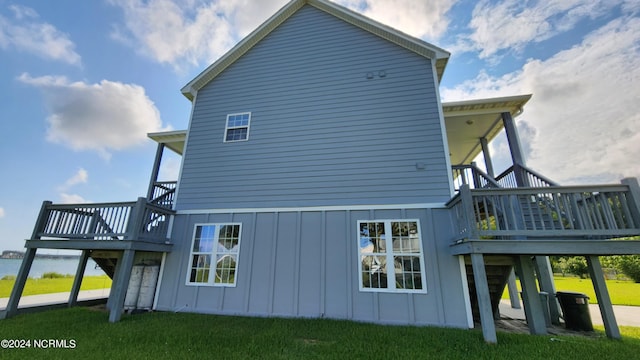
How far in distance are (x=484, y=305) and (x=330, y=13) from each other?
8.62m

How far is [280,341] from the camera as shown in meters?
3.98

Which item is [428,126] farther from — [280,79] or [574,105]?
[574,105]

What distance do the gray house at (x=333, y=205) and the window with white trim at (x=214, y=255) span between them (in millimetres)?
35

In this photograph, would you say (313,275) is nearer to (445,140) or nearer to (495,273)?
(495,273)

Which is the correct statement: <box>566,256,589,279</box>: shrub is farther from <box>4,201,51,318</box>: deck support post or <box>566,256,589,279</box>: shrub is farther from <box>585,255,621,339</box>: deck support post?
<box>4,201,51,318</box>: deck support post

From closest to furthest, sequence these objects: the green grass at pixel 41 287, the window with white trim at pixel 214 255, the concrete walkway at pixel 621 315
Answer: the concrete walkway at pixel 621 315 < the window with white trim at pixel 214 255 < the green grass at pixel 41 287

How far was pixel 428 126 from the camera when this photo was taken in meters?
6.36

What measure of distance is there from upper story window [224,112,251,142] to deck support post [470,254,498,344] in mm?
6433

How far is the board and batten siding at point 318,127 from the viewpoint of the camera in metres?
6.24

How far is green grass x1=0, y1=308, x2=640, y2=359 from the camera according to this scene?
136 inches

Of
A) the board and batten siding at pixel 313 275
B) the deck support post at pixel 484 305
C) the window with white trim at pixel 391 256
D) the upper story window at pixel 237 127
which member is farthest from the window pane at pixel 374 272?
the upper story window at pixel 237 127

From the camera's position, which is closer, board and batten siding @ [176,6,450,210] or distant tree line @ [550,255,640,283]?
board and batten siding @ [176,6,450,210]

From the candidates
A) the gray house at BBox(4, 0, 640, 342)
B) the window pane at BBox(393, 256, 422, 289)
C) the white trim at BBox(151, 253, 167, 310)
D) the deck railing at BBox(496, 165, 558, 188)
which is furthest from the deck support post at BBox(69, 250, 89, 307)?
the deck railing at BBox(496, 165, 558, 188)

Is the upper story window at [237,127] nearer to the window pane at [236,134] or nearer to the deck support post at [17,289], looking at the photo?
the window pane at [236,134]
